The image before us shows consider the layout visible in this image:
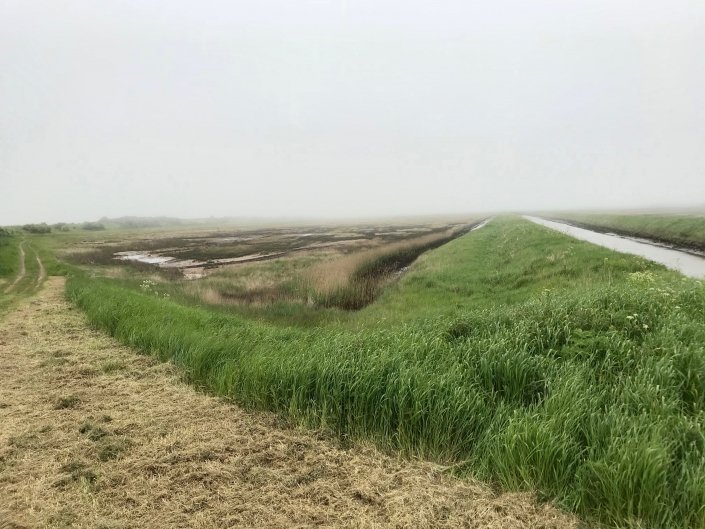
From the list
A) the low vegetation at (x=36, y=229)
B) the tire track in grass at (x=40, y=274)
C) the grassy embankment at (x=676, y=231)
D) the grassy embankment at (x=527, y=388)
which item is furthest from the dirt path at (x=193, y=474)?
the low vegetation at (x=36, y=229)

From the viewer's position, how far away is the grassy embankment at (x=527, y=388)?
4.20m

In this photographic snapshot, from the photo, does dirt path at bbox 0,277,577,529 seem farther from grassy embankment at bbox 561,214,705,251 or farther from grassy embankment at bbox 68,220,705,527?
grassy embankment at bbox 561,214,705,251

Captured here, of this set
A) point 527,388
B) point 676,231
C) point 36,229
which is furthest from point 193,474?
point 36,229

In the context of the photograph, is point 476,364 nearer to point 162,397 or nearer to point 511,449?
point 511,449

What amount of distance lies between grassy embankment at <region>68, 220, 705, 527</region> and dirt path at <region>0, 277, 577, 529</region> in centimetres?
51

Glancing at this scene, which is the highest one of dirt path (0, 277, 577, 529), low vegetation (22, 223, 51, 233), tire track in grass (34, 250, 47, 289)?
low vegetation (22, 223, 51, 233)

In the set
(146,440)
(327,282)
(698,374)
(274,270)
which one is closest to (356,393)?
(146,440)

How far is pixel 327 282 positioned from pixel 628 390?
17659 millimetres

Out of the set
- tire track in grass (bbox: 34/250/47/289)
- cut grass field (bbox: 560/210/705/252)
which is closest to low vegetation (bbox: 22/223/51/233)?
tire track in grass (bbox: 34/250/47/289)

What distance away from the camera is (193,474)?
5062 millimetres

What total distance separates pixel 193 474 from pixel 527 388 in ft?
17.8

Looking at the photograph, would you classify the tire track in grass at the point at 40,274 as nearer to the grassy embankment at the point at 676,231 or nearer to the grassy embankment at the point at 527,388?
the grassy embankment at the point at 527,388

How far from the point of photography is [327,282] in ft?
73.0

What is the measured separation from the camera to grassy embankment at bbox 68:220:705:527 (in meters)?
4.20
